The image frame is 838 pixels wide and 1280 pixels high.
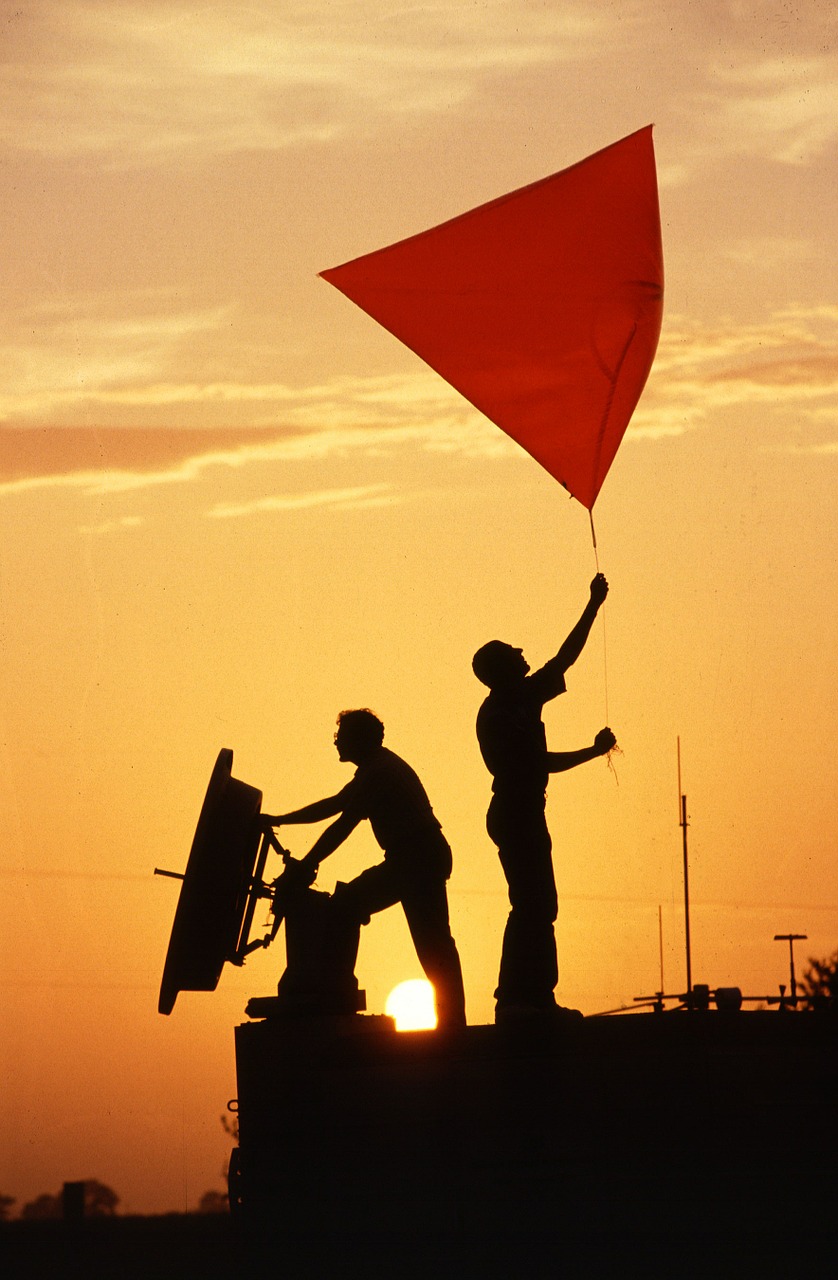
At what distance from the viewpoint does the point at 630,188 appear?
49.9 ft

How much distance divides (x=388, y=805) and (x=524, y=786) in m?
1.04

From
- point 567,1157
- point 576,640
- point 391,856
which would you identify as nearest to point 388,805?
point 391,856

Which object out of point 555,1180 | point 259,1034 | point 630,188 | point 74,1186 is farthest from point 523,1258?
point 74,1186

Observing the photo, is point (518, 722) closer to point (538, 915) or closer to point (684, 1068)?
point (538, 915)

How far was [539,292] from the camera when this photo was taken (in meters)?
15.1

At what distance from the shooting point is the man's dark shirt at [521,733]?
13164 mm

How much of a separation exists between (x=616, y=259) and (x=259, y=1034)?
5.78 m

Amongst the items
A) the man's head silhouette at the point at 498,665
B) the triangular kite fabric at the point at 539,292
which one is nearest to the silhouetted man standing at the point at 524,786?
the man's head silhouette at the point at 498,665

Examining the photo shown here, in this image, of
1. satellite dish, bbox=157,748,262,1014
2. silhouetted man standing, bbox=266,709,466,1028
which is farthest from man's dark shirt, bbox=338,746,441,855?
satellite dish, bbox=157,748,262,1014

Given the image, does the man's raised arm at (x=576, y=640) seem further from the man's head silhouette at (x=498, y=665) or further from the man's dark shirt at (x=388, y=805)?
the man's dark shirt at (x=388, y=805)

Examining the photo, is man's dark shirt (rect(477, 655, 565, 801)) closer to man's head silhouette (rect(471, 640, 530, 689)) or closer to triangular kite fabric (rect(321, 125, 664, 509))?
man's head silhouette (rect(471, 640, 530, 689))

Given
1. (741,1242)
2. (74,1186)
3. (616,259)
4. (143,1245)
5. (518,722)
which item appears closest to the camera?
(741,1242)

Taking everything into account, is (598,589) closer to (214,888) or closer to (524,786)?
(524,786)

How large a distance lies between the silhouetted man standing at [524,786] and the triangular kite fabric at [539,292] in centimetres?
211
